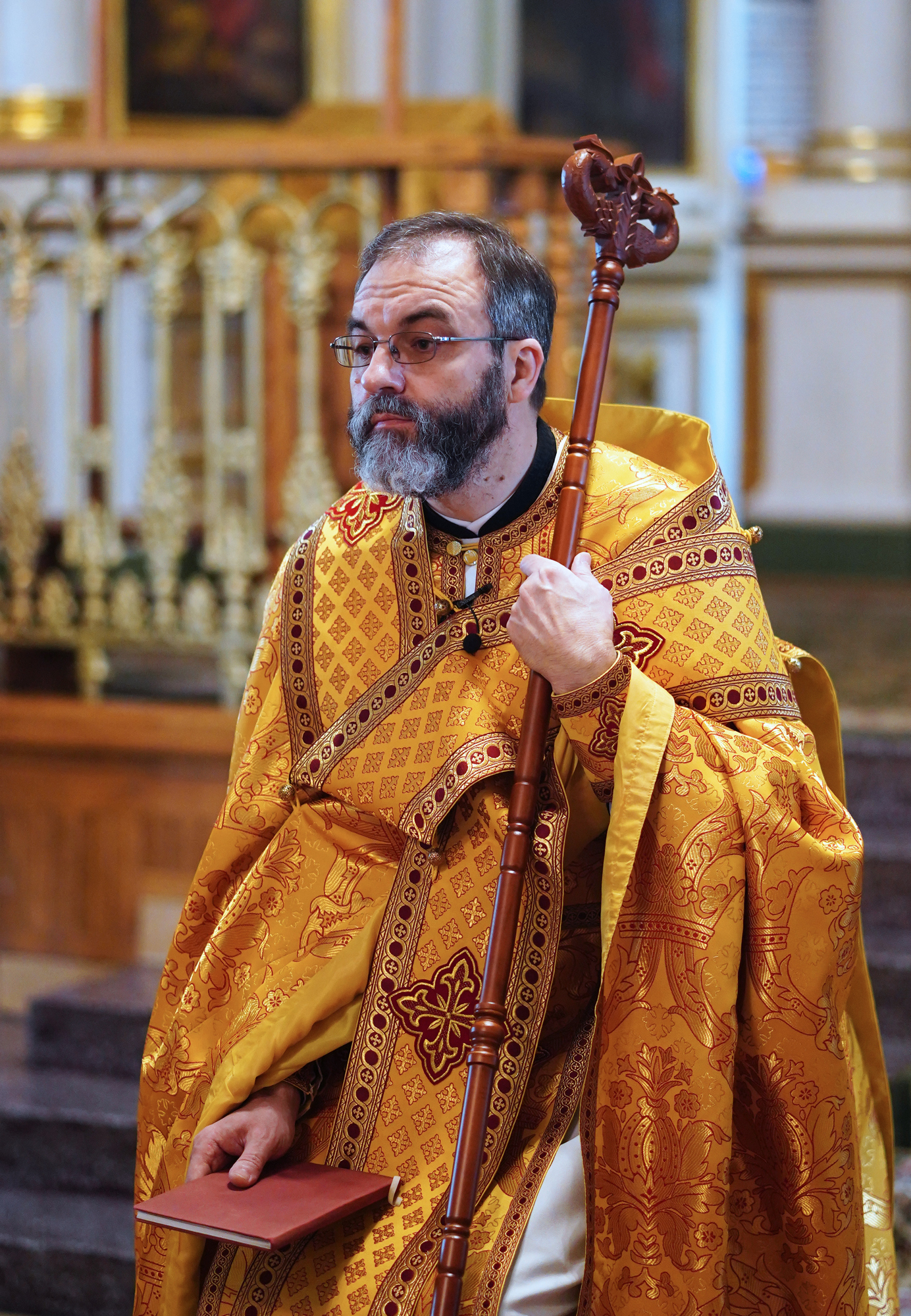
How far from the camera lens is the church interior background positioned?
14.8 feet

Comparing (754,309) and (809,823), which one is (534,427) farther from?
(754,309)

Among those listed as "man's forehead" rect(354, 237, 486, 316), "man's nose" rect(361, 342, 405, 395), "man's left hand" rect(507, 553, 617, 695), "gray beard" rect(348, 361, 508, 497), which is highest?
"man's forehead" rect(354, 237, 486, 316)

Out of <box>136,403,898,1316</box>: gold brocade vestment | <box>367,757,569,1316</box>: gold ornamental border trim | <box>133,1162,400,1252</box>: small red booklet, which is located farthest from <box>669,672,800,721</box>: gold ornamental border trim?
<box>133,1162,400,1252</box>: small red booklet

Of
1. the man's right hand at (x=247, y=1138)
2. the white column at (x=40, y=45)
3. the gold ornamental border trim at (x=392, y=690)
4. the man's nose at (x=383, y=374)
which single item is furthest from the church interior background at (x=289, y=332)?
the man's nose at (x=383, y=374)

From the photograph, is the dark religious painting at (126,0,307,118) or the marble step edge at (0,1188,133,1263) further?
the dark religious painting at (126,0,307,118)

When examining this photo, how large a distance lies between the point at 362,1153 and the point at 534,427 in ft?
3.54

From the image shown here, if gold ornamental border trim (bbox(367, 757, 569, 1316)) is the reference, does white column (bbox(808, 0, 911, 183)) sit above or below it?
above

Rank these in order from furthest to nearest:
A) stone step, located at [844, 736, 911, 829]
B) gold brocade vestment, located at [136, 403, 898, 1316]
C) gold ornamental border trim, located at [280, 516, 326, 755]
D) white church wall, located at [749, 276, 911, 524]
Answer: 1. white church wall, located at [749, 276, 911, 524]
2. stone step, located at [844, 736, 911, 829]
3. gold ornamental border trim, located at [280, 516, 326, 755]
4. gold brocade vestment, located at [136, 403, 898, 1316]

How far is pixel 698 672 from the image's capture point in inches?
86.8

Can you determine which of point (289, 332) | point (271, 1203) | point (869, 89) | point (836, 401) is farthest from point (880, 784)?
point (869, 89)

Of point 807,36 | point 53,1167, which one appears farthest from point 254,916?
point 807,36

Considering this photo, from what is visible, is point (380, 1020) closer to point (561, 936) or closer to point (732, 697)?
point (561, 936)

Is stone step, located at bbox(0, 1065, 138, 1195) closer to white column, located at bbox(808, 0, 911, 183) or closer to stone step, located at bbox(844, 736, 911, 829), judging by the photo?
stone step, located at bbox(844, 736, 911, 829)

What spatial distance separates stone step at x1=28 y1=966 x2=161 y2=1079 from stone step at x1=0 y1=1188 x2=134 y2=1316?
19.3 inches
